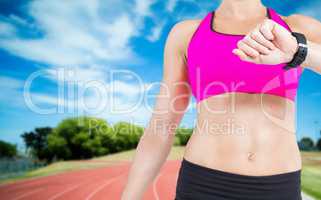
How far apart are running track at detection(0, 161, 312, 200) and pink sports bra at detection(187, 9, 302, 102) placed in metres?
5.97

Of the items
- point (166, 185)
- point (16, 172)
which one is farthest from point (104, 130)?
point (166, 185)

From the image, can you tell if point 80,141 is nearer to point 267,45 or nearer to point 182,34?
point 182,34

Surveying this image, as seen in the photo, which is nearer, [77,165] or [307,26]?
[307,26]

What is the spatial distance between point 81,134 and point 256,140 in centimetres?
1618

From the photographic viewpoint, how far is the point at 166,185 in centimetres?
840

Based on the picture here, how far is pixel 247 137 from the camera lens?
1.07m

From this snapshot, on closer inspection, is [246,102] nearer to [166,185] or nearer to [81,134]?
[166,185]

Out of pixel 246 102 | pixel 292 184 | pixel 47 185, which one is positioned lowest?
pixel 47 185

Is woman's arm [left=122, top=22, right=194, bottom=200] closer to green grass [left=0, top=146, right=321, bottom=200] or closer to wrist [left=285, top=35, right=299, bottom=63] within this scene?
wrist [left=285, top=35, right=299, bottom=63]

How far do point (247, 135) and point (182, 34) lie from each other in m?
0.44

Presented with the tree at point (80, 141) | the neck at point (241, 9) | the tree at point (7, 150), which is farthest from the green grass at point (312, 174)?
the tree at point (7, 150)

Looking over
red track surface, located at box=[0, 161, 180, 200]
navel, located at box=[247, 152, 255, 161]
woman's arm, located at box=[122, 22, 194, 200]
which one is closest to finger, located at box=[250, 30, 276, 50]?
navel, located at box=[247, 152, 255, 161]

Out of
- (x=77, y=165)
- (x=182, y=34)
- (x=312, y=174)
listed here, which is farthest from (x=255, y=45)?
(x=77, y=165)

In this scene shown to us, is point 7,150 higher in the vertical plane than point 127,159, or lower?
higher
